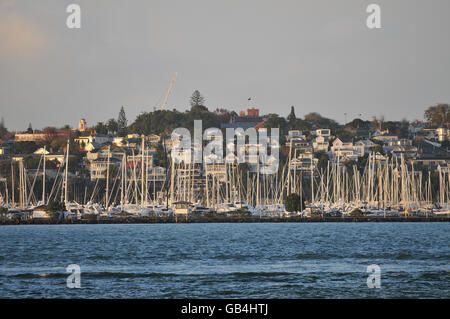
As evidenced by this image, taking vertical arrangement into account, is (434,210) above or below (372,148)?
below

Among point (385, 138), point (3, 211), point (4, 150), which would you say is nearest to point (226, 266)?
point (3, 211)

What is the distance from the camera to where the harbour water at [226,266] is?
1230 inches

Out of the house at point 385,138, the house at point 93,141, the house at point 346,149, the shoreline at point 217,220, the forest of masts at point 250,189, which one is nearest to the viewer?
the shoreline at point 217,220

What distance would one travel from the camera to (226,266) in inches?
1646

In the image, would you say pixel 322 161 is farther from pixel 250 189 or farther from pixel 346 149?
pixel 250 189

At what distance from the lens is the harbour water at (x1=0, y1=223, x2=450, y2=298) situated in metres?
31.2

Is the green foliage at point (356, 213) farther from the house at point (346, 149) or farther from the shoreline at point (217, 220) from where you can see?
the house at point (346, 149)

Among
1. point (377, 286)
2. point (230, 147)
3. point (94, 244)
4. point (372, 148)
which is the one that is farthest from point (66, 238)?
point (372, 148)

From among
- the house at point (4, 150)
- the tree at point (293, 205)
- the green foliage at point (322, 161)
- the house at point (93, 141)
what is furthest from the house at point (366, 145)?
the house at point (4, 150)

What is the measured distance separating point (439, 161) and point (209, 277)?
442 feet

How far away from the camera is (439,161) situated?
162250 mm

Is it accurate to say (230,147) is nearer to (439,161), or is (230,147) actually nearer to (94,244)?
(439,161)

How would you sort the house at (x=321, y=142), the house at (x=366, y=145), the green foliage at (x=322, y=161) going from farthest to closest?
the house at (x=321, y=142) → the house at (x=366, y=145) → the green foliage at (x=322, y=161)
